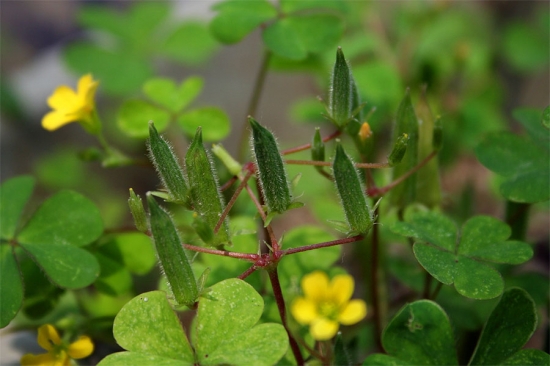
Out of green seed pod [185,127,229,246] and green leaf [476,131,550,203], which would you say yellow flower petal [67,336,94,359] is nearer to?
green seed pod [185,127,229,246]

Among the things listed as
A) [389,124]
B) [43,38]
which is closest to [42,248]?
[389,124]

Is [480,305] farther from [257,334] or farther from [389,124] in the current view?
[389,124]

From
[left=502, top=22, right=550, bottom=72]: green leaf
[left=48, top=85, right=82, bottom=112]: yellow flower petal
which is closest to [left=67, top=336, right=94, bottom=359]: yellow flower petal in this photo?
[left=48, top=85, right=82, bottom=112]: yellow flower petal

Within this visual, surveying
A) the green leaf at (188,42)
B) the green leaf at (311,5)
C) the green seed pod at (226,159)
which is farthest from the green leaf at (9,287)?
the green leaf at (188,42)

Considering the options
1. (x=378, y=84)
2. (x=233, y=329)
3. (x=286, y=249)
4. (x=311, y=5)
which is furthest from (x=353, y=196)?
(x=378, y=84)

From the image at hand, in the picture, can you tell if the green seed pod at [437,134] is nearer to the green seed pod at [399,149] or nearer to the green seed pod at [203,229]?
the green seed pod at [399,149]

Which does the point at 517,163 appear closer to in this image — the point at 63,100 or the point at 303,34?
the point at 303,34
